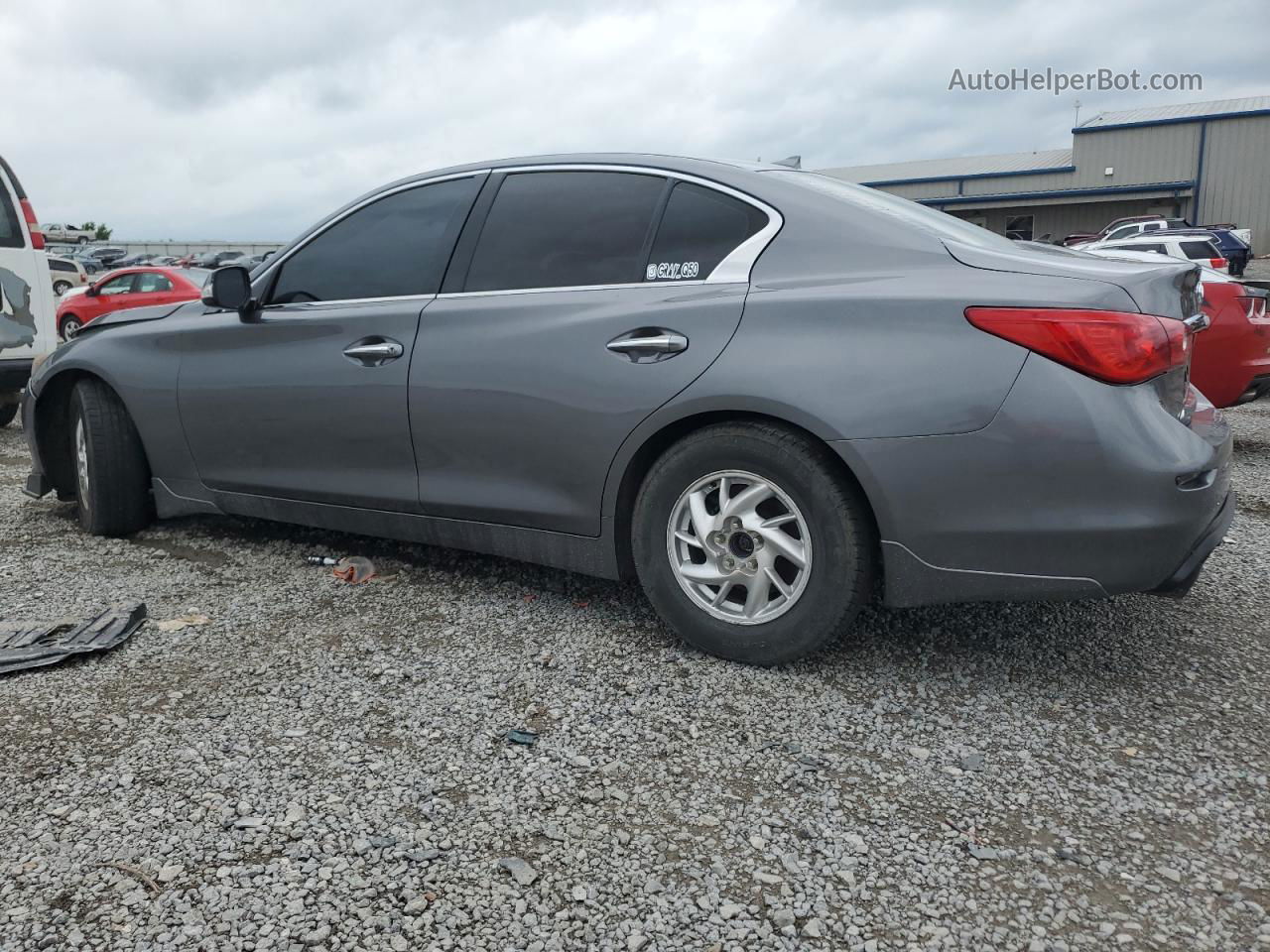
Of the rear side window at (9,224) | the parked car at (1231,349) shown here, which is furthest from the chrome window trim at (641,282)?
the rear side window at (9,224)

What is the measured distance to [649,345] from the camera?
3.18 meters

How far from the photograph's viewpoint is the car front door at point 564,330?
3.19m

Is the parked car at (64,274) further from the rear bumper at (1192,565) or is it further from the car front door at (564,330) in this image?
the rear bumper at (1192,565)

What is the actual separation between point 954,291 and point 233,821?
2.23 metres

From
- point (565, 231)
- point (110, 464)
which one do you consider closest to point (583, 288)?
point (565, 231)

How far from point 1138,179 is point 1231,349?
37.7 meters

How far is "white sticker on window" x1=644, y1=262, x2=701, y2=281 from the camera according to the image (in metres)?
3.25

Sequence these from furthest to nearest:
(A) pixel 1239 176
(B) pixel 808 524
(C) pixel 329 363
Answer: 1. (A) pixel 1239 176
2. (C) pixel 329 363
3. (B) pixel 808 524

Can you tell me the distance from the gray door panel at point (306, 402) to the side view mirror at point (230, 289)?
10 cm

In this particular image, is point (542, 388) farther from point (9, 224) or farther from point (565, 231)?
point (9, 224)

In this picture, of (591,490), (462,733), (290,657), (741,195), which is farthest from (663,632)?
(741,195)

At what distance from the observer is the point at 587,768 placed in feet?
8.63

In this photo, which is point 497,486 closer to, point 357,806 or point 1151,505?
point 357,806

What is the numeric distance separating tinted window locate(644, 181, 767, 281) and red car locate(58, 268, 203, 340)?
15.9 m
